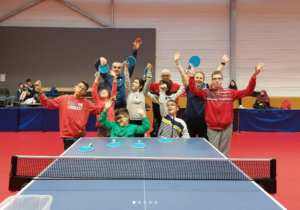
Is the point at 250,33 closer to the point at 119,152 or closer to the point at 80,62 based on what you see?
the point at 80,62

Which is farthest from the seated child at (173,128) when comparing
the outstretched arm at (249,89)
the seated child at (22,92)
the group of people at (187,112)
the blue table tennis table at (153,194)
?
the seated child at (22,92)

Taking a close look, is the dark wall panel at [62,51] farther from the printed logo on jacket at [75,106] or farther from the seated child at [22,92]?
the printed logo on jacket at [75,106]

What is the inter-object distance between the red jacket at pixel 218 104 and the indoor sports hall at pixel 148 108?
0.02 m

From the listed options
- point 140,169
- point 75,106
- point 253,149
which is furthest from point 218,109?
point 253,149

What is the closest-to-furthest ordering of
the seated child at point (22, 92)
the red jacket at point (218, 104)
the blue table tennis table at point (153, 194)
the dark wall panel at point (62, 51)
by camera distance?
the blue table tennis table at point (153, 194), the red jacket at point (218, 104), the seated child at point (22, 92), the dark wall panel at point (62, 51)

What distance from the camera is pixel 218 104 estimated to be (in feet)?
12.3

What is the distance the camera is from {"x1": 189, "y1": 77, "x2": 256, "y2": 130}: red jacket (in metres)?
3.72

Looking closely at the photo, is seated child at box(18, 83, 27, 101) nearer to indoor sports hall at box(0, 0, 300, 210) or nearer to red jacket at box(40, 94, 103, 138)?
indoor sports hall at box(0, 0, 300, 210)

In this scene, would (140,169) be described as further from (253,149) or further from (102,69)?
(253,149)

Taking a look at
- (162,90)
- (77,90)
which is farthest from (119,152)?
(162,90)

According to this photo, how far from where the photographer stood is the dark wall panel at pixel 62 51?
42.0 ft

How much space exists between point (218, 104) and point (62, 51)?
37.4 feet

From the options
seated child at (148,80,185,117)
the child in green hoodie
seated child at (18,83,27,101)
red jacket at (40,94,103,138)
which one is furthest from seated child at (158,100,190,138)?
seated child at (18,83,27,101)

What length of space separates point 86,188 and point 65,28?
1272cm
